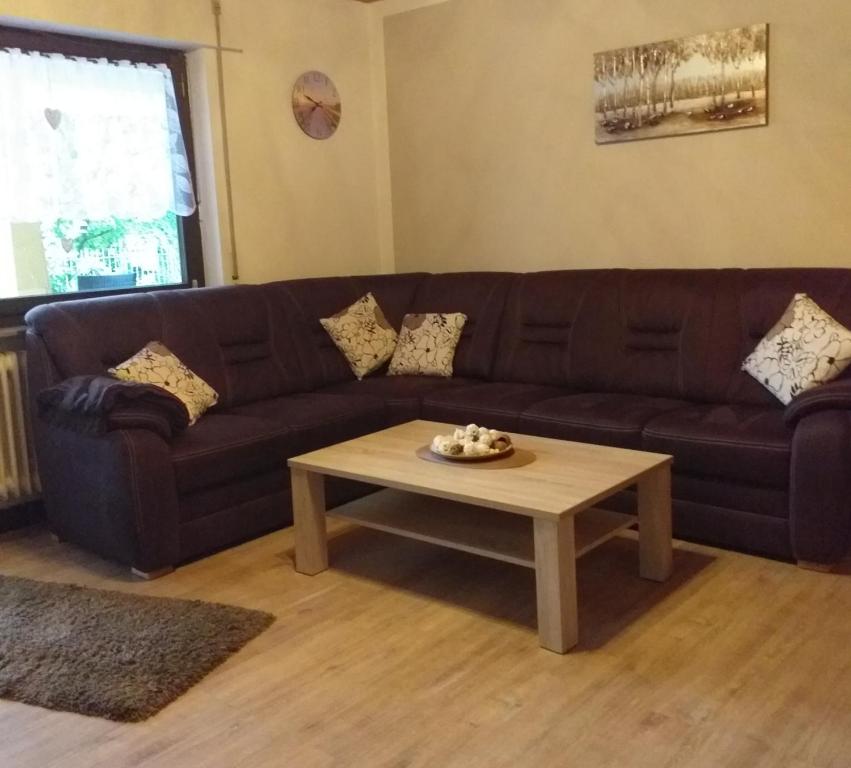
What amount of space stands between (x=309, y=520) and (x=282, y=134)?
96.2 inches

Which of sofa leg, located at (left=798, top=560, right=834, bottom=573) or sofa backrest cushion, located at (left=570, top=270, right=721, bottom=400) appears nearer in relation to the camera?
sofa leg, located at (left=798, top=560, right=834, bottom=573)

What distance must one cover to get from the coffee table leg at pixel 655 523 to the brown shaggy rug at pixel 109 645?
124cm

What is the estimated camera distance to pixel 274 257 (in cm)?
474

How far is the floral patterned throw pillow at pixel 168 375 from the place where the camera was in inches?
138

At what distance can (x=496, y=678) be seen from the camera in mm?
2367

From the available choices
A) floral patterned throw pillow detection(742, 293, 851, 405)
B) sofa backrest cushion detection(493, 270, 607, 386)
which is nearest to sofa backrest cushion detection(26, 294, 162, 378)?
sofa backrest cushion detection(493, 270, 607, 386)

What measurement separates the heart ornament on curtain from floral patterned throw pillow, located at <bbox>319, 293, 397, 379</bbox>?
4.83ft

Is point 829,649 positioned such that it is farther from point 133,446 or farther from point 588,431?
point 133,446

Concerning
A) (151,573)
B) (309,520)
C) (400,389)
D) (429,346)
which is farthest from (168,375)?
(429,346)

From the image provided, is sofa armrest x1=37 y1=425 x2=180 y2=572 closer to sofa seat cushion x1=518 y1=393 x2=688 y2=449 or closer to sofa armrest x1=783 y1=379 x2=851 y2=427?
sofa seat cushion x1=518 y1=393 x2=688 y2=449

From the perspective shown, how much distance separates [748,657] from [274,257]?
10.5 feet

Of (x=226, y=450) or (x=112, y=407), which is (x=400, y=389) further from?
(x=112, y=407)

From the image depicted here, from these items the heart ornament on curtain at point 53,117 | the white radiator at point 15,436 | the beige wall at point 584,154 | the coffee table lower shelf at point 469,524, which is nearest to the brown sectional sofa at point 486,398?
the white radiator at point 15,436

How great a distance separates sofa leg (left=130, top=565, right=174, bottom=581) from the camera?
314 cm
